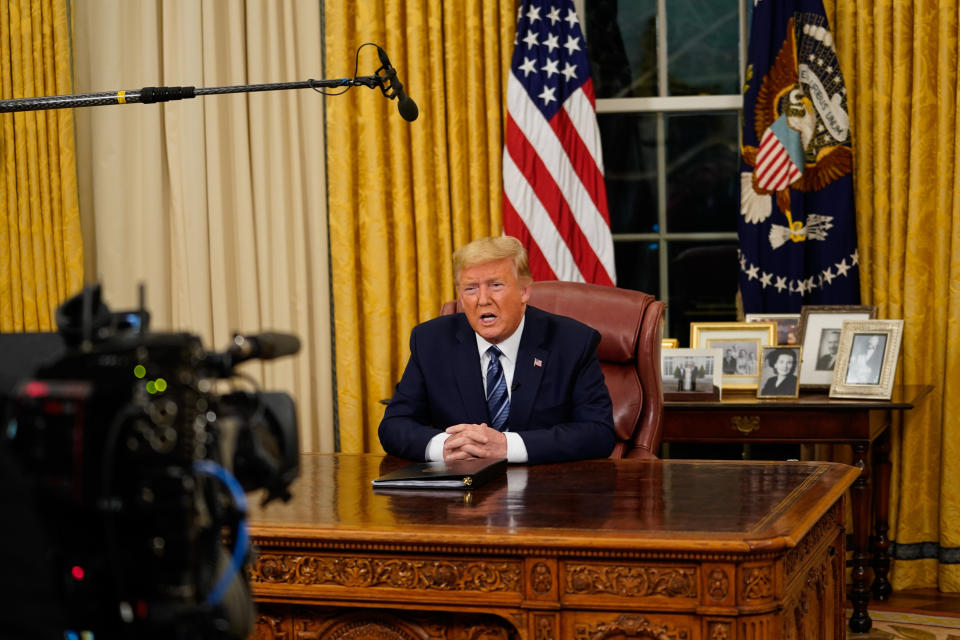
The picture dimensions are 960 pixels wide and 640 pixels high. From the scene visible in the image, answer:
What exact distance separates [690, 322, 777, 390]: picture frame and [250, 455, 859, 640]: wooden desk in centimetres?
175

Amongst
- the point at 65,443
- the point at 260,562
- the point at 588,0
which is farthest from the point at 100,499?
the point at 588,0

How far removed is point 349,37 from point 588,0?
109cm

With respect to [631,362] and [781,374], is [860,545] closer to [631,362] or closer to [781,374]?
[781,374]

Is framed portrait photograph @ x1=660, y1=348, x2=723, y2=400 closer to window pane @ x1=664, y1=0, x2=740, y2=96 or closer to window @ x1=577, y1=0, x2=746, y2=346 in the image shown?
window @ x1=577, y1=0, x2=746, y2=346

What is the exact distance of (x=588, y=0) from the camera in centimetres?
504

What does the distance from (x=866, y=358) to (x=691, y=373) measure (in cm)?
63

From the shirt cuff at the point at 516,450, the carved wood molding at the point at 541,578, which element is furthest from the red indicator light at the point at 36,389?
the shirt cuff at the point at 516,450

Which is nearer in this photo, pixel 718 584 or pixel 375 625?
pixel 718 584

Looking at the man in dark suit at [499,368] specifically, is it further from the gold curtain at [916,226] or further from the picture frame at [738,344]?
the gold curtain at [916,226]

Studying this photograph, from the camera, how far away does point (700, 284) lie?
16.6ft

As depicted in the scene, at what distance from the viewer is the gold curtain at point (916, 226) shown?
4.36m

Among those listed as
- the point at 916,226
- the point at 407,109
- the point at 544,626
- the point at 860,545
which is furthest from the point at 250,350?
the point at 916,226

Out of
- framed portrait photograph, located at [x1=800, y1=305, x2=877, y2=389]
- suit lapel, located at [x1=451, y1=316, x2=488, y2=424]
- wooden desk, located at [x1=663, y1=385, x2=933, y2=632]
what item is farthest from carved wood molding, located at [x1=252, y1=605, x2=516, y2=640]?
framed portrait photograph, located at [x1=800, y1=305, x2=877, y2=389]

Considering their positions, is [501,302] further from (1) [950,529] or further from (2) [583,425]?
(1) [950,529]
